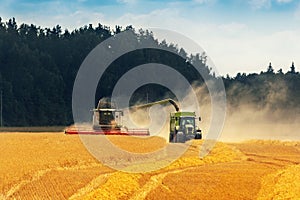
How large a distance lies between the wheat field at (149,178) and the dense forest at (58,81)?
211 ft

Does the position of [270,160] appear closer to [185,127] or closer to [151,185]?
[151,185]

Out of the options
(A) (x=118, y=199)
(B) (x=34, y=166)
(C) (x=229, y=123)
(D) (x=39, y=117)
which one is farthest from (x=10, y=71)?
(A) (x=118, y=199)

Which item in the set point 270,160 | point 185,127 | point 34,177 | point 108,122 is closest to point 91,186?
point 34,177

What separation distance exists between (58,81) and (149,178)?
86.9 m

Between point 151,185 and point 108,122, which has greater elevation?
point 108,122

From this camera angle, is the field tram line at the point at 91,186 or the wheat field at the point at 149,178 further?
the wheat field at the point at 149,178

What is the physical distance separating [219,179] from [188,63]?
112567 mm

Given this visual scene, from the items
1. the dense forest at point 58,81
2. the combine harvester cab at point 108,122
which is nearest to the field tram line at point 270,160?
the combine harvester cab at point 108,122

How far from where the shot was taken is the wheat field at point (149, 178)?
19.9 meters

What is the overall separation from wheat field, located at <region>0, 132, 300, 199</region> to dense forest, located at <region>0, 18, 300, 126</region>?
6428 centimetres

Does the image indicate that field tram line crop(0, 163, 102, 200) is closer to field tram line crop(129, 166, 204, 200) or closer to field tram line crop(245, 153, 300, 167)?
field tram line crop(129, 166, 204, 200)

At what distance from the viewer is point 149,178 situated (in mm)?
23969

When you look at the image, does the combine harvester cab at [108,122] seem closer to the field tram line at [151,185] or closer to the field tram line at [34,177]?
the field tram line at [34,177]

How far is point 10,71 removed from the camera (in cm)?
10650
